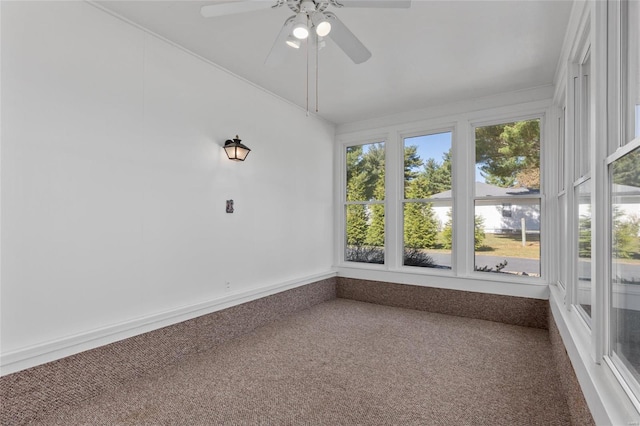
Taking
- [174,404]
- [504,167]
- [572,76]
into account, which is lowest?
[174,404]

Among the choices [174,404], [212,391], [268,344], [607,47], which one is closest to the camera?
[607,47]

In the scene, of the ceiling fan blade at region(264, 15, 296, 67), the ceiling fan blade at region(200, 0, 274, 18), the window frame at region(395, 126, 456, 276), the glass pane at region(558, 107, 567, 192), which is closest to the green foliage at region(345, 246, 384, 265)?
the window frame at region(395, 126, 456, 276)

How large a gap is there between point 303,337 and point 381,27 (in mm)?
3001

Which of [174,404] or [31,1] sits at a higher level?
[31,1]

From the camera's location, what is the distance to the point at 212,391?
234cm

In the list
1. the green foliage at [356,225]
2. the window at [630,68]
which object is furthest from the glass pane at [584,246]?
the green foliage at [356,225]

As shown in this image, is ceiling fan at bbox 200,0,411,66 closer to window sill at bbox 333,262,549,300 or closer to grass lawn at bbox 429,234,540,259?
grass lawn at bbox 429,234,540,259

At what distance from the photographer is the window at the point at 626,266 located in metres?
1.21

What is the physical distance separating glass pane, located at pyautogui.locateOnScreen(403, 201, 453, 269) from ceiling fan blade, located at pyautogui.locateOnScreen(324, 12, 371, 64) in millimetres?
2859

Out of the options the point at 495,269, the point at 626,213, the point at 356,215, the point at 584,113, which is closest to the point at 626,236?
the point at 626,213

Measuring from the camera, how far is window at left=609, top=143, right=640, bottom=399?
1.21m

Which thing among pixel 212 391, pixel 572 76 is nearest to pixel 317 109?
pixel 572 76

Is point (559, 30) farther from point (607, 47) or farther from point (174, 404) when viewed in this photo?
point (174, 404)

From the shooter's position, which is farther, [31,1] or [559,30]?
[559,30]
